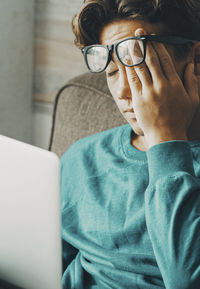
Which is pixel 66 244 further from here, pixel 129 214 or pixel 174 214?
pixel 174 214

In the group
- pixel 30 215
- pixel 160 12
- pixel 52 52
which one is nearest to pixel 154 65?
pixel 160 12

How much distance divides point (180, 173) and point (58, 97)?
0.74 m

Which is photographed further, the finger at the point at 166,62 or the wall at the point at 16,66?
the wall at the point at 16,66

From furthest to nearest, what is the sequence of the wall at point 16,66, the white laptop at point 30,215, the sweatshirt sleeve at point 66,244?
1. the wall at point 16,66
2. the sweatshirt sleeve at point 66,244
3. the white laptop at point 30,215

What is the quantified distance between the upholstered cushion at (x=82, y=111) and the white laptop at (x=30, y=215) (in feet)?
2.03

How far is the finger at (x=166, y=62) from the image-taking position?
0.92m

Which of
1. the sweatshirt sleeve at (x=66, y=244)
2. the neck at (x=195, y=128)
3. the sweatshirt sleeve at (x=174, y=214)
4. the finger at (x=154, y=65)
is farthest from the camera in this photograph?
the sweatshirt sleeve at (x=66, y=244)

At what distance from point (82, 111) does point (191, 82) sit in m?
0.51

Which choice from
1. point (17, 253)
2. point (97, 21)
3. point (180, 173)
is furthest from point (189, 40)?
point (17, 253)

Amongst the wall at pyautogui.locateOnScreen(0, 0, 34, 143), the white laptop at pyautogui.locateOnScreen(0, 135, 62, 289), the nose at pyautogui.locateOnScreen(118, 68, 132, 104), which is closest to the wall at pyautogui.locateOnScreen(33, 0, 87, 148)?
the wall at pyautogui.locateOnScreen(0, 0, 34, 143)

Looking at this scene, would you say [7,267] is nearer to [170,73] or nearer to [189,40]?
[170,73]

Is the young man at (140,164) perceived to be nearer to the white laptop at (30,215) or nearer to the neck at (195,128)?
the neck at (195,128)

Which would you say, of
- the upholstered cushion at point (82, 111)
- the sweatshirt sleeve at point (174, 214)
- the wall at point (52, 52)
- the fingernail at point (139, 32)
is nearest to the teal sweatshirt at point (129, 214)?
the sweatshirt sleeve at point (174, 214)

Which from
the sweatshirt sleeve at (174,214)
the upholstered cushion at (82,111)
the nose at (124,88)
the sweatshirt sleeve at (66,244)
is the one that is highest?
the nose at (124,88)
